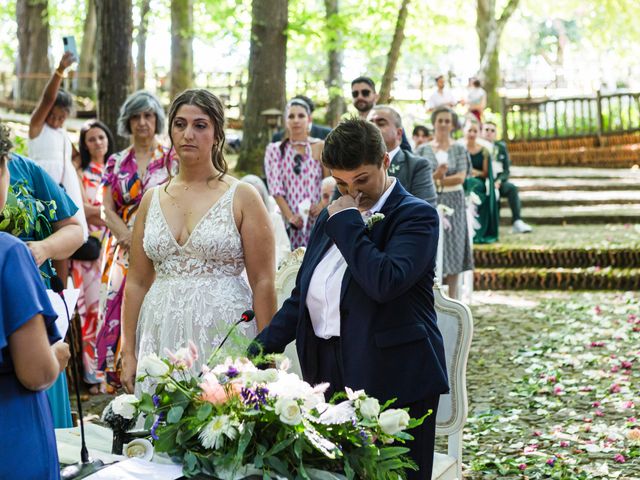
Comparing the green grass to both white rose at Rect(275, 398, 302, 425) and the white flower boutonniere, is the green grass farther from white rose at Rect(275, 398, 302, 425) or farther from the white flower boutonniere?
white rose at Rect(275, 398, 302, 425)

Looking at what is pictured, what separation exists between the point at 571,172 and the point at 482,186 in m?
8.55

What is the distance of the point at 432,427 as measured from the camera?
3.57 metres

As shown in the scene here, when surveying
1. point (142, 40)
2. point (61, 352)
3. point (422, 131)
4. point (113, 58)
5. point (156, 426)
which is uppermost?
point (142, 40)

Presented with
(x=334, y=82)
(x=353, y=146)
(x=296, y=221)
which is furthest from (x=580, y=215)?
(x=353, y=146)

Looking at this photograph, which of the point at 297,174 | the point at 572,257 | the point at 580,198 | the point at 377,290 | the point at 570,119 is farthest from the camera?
the point at 570,119

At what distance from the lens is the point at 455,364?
4387 millimetres

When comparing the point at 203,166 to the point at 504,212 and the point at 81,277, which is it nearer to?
the point at 81,277

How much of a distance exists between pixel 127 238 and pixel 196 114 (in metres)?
2.49

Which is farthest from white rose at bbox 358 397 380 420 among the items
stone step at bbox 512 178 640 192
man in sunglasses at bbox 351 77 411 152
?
stone step at bbox 512 178 640 192

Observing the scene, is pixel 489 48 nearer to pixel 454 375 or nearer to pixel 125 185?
pixel 125 185

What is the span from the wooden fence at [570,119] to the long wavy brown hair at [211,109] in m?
22.1

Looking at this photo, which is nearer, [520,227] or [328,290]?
[328,290]

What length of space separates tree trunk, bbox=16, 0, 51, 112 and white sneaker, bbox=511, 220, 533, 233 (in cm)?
1750

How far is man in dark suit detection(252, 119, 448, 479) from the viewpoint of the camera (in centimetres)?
329
